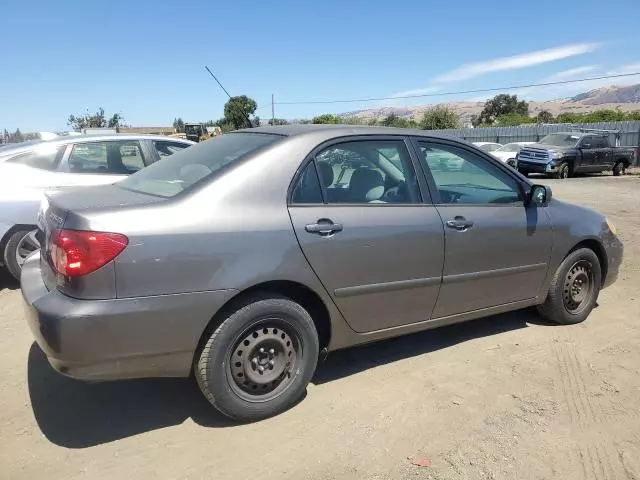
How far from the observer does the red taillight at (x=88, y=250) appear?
2561mm

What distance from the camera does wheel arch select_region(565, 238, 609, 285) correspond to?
4.54 meters

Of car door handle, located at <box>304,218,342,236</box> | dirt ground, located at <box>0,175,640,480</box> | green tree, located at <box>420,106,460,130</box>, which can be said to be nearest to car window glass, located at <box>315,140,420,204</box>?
car door handle, located at <box>304,218,342,236</box>

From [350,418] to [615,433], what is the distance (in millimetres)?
1481

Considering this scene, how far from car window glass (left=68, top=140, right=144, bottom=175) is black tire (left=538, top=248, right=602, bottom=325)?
15.7ft

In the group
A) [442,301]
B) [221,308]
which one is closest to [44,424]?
[221,308]

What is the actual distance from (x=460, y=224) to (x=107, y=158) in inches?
174

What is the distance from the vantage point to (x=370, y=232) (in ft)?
10.8

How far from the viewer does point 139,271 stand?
2611mm

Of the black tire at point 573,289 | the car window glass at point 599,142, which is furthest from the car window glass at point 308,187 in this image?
the car window glass at point 599,142

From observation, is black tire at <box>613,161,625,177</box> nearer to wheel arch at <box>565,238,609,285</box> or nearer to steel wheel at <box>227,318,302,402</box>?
wheel arch at <box>565,238,609,285</box>

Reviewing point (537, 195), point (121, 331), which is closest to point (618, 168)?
point (537, 195)

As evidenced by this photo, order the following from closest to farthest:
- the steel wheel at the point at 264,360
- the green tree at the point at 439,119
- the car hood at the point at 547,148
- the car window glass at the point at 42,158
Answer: the steel wheel at the point at 264,360, the car window glass at the point at 42,158, the car hood at the point at 547,148, the green tree at the point at 439,119

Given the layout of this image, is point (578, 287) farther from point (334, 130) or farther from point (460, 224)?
point (334, 130)

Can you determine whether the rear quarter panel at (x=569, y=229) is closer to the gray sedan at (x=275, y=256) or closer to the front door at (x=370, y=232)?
the gray sedan at (x=275, y=256)
